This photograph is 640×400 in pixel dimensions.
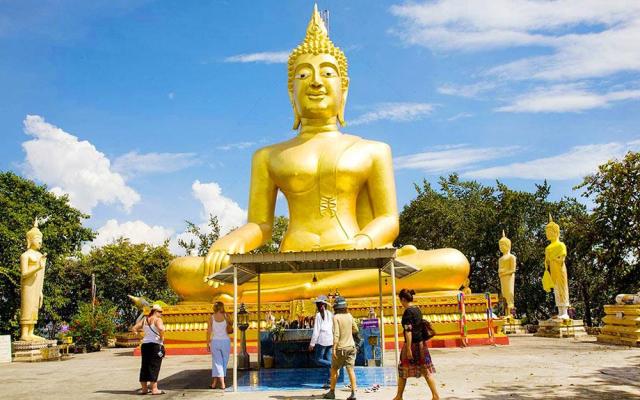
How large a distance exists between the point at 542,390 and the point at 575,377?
4.18ft

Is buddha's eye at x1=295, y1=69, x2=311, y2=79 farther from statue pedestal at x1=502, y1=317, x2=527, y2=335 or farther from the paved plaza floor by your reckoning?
statue pedestal at x1=502, y1=317, x2=527, y2=335

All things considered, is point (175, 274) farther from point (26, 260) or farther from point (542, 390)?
point (542, 390)

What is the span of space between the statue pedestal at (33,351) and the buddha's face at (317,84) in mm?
9061

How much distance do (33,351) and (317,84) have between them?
9.90m

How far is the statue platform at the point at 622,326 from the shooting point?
12.4 meters

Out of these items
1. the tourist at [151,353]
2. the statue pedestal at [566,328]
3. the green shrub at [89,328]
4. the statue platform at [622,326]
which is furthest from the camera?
the green shrub at [89,328]

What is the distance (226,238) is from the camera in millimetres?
14508

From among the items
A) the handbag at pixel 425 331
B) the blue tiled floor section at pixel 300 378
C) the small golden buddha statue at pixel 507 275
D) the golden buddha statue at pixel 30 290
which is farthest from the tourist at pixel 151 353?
the small golden buddha statue at pixel 507 275

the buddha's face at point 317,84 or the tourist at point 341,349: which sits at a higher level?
the buddha's face at point 317,84

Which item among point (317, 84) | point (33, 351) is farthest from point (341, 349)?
point (33, 351)

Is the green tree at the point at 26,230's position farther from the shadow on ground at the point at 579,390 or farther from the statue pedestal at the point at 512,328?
the shadow on ground at the point at 579,390

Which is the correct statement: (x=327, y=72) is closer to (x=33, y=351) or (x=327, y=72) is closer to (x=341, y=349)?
(x=341, y=349)

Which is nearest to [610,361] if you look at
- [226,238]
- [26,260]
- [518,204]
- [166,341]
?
[226,238]

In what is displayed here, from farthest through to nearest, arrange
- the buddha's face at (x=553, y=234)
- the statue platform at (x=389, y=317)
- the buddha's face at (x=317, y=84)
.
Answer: the buddha's face at (x=553, y=234) < the buddha's face at (x=317, y=84) < the statue platform at (x=389, y=317)
